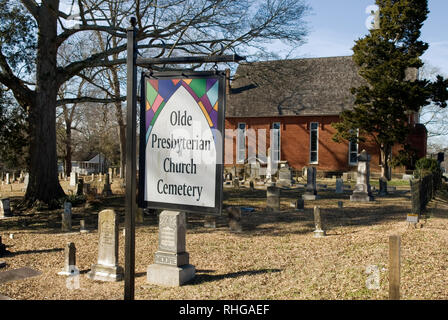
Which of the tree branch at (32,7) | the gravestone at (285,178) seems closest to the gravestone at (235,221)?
the tree branch at (32,7)

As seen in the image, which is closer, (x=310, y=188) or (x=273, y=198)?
(x=273, y=198)

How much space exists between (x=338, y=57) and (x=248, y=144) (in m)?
11.1

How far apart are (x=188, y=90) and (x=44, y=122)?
1305 centimetres

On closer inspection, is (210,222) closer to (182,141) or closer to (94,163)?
(182,141)

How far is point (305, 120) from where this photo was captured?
35.6m

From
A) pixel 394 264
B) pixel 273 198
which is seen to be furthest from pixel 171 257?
pixel 273 198

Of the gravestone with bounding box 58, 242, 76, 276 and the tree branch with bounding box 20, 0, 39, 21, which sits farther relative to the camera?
the tree branch with bounding box 20, 0, 39, 21

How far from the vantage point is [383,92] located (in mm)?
26188

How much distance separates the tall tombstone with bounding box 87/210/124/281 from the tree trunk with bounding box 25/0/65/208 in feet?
30.7

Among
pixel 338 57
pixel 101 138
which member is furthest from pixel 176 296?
pixel 101 138

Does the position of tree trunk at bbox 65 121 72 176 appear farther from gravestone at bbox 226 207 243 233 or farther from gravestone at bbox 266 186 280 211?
gravestone at bbox 226 207 243 233

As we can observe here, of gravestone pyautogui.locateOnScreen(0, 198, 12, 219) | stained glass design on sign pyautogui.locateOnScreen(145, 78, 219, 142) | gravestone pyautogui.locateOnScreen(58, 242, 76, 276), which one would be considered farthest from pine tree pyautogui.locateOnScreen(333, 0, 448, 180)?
stained glass design on sign pyautogui.locateOnScreen(145, 78, 219, 142)

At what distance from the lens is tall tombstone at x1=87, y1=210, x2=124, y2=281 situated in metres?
7.29

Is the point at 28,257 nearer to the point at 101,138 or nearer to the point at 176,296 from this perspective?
the point at 176,296
